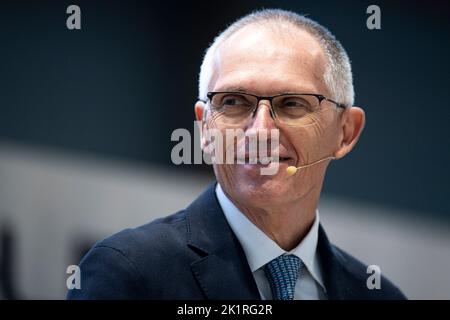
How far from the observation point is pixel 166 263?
66.0 inches

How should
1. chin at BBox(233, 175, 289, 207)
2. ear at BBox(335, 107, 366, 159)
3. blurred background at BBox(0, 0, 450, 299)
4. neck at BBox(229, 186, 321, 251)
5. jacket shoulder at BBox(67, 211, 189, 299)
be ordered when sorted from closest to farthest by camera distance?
jacket shoulder at BBox(67, 211, 189, 299) < chin at BBox(233, 175, 289, 207) < neck at BBox(229, 186, 321, 251) < ear at BBox(335, 107, 366, 159) < blurred background at BBox(0, 0, 450, 299)

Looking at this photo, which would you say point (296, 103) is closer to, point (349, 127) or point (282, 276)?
point (349, 127)

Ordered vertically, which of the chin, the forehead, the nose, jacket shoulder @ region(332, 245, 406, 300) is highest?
the forehead

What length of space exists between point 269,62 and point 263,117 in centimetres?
13

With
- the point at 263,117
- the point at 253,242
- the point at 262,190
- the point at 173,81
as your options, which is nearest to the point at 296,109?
the point at 263,117

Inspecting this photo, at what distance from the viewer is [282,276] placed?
1788 millimetres

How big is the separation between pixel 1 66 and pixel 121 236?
2.92 meters

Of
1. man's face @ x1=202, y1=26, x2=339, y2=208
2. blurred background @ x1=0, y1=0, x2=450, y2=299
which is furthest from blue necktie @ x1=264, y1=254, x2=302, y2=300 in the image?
blurred background @ x1=0, y1=0, x2=450, y2=299

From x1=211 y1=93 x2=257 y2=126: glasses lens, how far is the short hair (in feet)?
0.28

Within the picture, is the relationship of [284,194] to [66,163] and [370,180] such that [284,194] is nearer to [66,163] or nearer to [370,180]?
[370,180]

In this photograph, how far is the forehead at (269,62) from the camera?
5.57 ft

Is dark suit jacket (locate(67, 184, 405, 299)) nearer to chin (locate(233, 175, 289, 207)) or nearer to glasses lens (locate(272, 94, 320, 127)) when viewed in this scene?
chin (locate(233, 175, 289, 207))

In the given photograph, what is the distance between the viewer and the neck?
1.81 m

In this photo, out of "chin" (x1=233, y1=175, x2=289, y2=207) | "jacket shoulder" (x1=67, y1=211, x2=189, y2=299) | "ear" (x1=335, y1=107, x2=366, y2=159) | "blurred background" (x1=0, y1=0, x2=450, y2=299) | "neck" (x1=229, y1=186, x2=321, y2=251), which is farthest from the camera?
"blurred background" (x1=0, y1=0, x2=450, y2=299)
